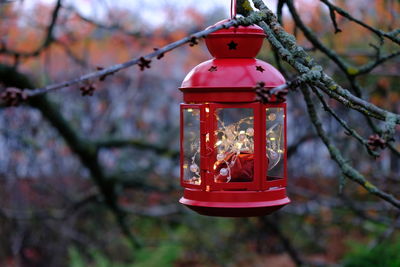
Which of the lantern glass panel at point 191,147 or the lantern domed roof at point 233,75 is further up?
the lantern domed roof at point 233,75

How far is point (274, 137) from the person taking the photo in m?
2.93

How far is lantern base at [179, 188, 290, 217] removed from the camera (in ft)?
8.72

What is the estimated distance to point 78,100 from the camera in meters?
10.7

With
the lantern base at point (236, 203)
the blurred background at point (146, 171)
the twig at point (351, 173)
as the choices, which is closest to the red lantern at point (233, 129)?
the lantern base at point (236, 203)

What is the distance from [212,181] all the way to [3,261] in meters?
7.12

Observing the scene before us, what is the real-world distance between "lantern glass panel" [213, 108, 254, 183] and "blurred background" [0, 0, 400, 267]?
13.3ft

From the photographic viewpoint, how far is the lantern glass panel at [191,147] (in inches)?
115

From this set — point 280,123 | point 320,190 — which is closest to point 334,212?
point 320,190

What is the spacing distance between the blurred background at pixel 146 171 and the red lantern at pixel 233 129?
4072mm

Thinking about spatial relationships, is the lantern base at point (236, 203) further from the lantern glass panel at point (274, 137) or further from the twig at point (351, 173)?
the twig at point (351, 173)

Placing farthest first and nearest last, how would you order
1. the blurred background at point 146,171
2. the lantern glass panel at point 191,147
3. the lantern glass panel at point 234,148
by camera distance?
1. the blurred background at point 146,171
2. the lantern glass panel at point 191,147
3. the lantern glass panel at point 234,148

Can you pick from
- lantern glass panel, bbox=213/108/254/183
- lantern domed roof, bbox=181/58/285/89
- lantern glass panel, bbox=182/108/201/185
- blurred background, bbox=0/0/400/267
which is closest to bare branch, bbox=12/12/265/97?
lantern domed roof, bbox=181/58/285/89

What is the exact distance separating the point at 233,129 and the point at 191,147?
0.28 metres

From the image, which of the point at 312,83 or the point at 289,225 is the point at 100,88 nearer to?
the point at 289,225
